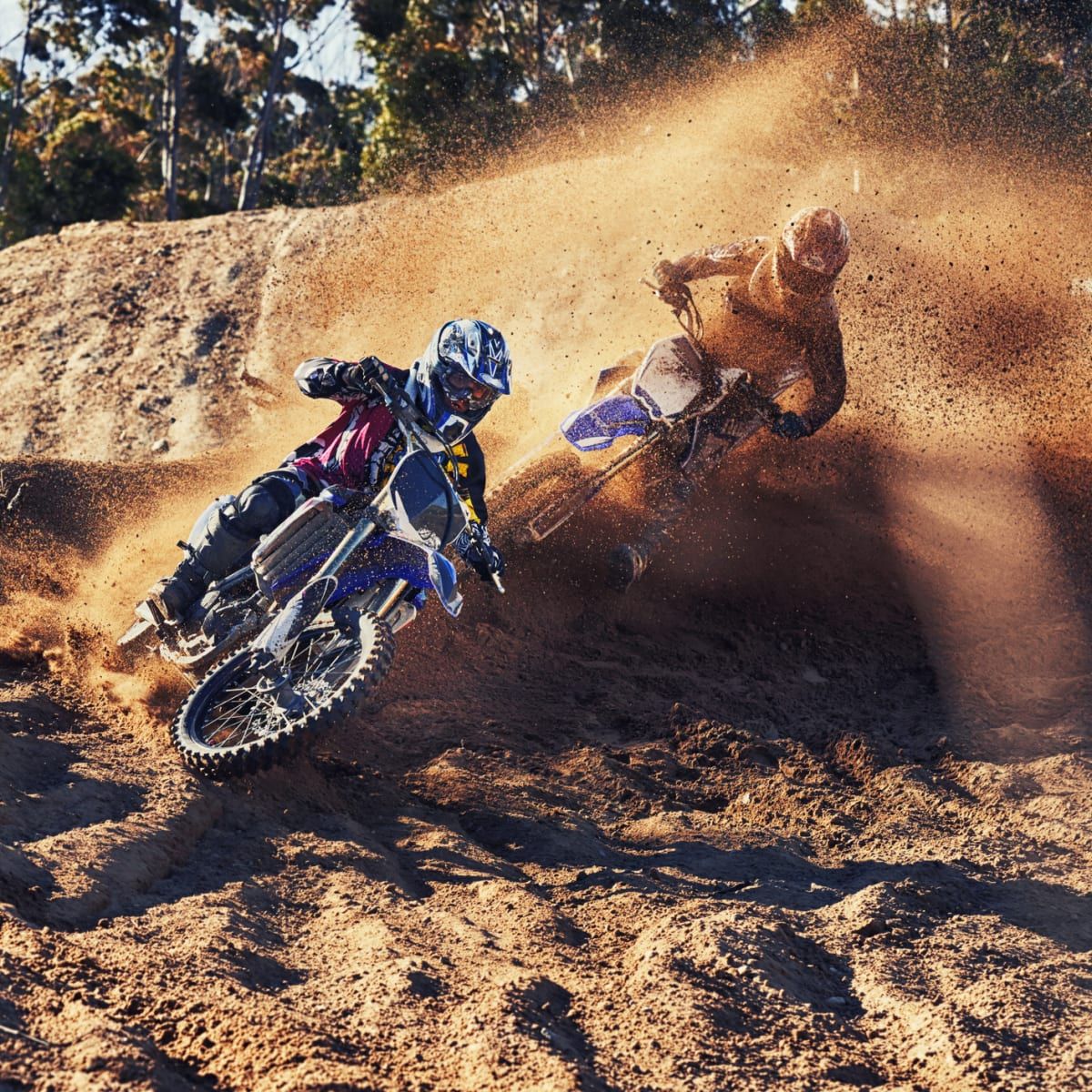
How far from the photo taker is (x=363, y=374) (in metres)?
6.32

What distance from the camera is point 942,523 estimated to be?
10.5m

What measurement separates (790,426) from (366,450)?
3.36 m

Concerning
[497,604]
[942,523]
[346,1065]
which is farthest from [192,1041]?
[942,523]

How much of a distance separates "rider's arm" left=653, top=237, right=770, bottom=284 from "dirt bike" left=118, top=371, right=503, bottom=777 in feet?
12.3

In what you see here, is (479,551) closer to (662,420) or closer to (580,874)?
(580,874)

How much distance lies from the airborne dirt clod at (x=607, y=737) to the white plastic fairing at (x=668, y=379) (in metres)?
0.96

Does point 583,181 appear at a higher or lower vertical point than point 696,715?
higher

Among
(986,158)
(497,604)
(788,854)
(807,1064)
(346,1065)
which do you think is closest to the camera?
Answer: (346,1065)

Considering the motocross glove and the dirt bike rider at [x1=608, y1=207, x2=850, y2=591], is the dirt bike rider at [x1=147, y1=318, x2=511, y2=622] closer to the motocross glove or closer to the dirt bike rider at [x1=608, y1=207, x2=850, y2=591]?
the motocross glove

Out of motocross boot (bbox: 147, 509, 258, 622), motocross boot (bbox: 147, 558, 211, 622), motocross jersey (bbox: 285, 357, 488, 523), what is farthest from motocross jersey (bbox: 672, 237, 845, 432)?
motocross boot (bbox: 147, 558, 211, 622)

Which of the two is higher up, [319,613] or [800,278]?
[800,278]

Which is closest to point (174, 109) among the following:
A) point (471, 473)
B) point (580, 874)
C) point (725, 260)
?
point (725, 260)

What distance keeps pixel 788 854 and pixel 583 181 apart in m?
12.6

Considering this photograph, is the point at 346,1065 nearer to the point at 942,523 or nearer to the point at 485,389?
the point at 485,389
